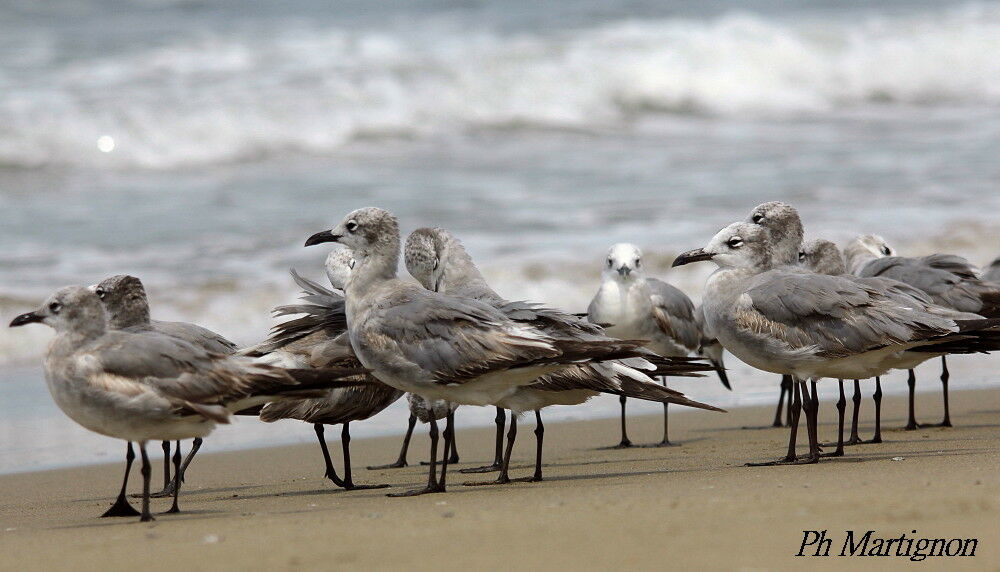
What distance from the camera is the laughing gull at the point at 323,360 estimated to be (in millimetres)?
7190

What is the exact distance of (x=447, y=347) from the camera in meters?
6.57

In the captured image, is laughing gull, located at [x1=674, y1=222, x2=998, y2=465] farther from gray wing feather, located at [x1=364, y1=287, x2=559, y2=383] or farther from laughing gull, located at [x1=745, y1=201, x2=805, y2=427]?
gray wing feather, located at [x1=364, y1=287, x2=559, y2=383]

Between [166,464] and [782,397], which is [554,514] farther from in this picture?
[782,397]

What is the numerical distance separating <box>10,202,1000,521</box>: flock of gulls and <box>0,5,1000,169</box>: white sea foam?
1336 cm

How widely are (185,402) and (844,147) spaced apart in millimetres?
17312

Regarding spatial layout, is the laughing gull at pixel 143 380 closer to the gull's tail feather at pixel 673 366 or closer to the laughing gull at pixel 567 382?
the laughing gull at pixel 567 382

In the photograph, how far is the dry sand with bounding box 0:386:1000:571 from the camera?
4586mm

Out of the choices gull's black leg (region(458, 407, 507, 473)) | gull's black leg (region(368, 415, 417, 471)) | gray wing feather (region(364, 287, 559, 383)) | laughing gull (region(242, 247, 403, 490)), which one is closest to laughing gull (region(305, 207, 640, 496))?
gray wing feather (region(364, 287, 559, 383))

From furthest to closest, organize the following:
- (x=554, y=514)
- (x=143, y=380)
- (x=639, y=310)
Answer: (x=639, y=310), (x=143, y=380), (x=554, y=514)

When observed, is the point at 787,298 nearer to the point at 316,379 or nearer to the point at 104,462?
the point at 316,379

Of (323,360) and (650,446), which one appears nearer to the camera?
(323,360)

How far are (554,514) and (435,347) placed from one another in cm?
146

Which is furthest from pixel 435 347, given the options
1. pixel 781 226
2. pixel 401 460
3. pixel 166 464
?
pixel 781 226

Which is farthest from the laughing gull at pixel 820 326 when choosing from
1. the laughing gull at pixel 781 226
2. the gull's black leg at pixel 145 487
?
the gull's black leg at pixel 145 487
